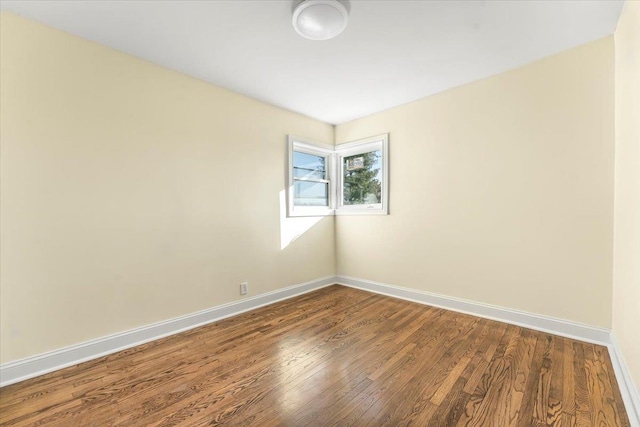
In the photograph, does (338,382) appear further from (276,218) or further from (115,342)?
(276,218)

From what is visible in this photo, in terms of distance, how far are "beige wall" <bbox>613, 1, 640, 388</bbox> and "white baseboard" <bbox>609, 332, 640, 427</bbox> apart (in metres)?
0.06

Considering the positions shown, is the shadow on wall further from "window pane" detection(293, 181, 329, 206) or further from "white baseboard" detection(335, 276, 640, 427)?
"white baseboard" detection(335, 276, 640, 427)

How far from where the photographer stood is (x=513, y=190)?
8.39ft

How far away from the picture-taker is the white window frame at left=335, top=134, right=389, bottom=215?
11.6 ft

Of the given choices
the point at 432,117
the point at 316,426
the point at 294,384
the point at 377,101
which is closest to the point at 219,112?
the point at 377,101

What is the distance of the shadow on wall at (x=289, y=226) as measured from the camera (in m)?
3.45

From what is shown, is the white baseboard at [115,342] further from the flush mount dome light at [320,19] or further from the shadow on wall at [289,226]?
the flush mount dome light at [320,19]

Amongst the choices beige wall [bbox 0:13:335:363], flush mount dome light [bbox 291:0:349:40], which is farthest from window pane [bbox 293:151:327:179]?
flush mount dome light [bbox 291:0:349:40]

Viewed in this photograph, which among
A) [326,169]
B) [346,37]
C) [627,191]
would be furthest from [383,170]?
[627,191]

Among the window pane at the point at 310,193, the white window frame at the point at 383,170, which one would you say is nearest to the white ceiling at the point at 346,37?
the white window frame at the point at 383,170

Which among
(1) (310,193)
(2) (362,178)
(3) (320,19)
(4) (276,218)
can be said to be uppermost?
(3) (320,19)

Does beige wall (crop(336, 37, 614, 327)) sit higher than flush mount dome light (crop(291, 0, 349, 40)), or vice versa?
flush mount dome light (crop(291, 0, 349, 40))

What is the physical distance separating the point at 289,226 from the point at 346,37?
2215 mm

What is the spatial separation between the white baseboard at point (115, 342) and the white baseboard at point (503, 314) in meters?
1.57
